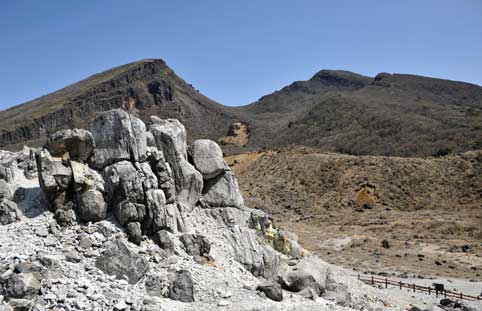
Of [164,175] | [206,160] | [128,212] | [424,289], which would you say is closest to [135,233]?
[128,212]

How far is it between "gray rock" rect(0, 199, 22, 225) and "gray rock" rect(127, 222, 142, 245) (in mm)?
4601

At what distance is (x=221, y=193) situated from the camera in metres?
24.9

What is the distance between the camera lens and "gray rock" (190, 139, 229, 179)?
2477 centimetres

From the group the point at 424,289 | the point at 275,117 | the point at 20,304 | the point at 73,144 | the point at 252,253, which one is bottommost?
the point at 424,289

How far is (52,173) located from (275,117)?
158739 mm

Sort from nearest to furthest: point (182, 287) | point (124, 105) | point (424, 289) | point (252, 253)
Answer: point (182, 287) < point (252, 253) < point (424, 289) < point (124, 105)

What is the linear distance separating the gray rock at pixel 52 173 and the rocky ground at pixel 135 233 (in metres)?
0.04

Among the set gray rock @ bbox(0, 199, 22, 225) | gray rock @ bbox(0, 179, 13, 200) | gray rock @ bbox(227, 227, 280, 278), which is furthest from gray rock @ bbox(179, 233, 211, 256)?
gray rock @ bbox(0, 179, 13, 200)

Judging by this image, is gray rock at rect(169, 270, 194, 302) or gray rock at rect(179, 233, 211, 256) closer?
gray rock at rect(169, 270, 194, 302)

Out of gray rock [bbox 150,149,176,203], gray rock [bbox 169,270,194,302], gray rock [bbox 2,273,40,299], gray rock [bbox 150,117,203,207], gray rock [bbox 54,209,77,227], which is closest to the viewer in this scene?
gray rock [bbox 2,273,40,299]

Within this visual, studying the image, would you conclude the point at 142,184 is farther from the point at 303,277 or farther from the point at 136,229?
the point at 303,277

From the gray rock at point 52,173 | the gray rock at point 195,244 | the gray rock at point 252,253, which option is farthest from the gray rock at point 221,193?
the gray rock at point 52,173

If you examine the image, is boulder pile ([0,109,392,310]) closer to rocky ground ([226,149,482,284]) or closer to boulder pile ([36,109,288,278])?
boulder pile ([36,109,288,278])

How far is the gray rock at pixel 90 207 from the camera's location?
19125mm
